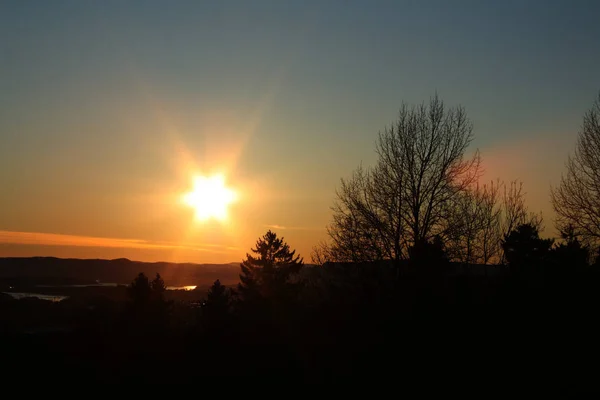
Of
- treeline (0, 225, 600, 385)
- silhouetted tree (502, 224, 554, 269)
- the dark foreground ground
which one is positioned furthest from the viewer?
silhouetted tree (502, 224, 554, 269)

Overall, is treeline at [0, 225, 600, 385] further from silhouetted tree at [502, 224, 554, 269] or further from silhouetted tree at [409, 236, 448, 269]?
silhouetted tree at [502, 224, 554, 269]

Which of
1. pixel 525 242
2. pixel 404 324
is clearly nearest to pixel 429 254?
pixel 404 324

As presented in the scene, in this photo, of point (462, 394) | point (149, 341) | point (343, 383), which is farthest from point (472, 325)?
point (149, 341)

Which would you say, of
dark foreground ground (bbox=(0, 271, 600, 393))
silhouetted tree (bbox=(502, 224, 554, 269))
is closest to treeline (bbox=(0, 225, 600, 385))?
dark foreground ground (bbox=(0, 271, 600, 393))

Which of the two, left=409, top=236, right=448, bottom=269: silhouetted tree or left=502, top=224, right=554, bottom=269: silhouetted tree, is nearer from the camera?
left=409, top=236, right=448, bottom=269: silhouetted tree

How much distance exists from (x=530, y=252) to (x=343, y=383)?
86.4ft

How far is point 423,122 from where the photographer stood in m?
23.6

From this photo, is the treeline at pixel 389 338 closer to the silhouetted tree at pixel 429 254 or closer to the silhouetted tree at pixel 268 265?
the silhouetted tree at pixel 429 254

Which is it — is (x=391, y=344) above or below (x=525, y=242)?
below

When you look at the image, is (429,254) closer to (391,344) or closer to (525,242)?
(391,344)

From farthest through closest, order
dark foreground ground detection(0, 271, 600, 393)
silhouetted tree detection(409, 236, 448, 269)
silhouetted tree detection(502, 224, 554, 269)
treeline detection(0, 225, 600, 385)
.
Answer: silhouetted tree detection(502, 224, 554, 269)
silhouetted tree detection(409, 236, 448, 269)
treeline detection(0, 225, 600, 385)
dark foreground ground detection(0, 271, 600, 393)

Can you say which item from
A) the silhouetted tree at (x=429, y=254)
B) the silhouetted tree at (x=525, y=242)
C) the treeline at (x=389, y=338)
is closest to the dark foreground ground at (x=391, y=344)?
the treeline at (x=389, y=338)

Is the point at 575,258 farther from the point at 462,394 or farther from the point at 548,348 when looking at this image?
the point at 462,394

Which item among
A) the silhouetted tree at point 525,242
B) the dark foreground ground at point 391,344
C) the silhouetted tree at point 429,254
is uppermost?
the silhouetted tree at point 525,242
